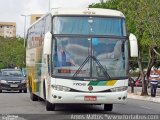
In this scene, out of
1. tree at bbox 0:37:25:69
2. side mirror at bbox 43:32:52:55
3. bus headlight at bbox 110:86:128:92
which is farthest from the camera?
tree at bbox 0:37:25:69

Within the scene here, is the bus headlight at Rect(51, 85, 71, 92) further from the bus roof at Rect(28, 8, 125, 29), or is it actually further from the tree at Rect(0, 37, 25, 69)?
the tree at Rect(0, 37, 25, 69)

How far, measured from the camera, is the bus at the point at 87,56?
56.9 feet

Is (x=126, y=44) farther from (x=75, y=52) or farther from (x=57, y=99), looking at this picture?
(x=57, y=99)

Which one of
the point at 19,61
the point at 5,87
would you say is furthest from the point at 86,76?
the point at 19,61

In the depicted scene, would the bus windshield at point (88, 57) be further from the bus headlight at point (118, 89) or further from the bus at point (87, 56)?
the bus headlight at point (118, 89)

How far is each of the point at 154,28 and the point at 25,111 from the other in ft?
45.4

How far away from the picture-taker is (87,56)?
17562 millimetres

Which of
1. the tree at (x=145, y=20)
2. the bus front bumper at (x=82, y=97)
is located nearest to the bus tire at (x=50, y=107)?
the bus front bumper at (x=82, y=97)

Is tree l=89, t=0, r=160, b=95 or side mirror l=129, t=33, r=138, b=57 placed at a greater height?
tree l=89, t=0, r=160, b=95

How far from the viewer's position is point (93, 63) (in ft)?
57.5

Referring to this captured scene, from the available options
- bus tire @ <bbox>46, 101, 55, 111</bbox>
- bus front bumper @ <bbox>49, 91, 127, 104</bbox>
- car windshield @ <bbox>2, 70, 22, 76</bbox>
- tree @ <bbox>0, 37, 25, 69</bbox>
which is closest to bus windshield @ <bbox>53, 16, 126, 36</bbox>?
bus front bumper @ <bbox>49, 91, 127, 104</bbox>

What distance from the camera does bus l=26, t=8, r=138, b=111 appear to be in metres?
17.3

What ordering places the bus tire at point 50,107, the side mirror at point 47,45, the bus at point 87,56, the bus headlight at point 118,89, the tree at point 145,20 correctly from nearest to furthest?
the side mirror at point 47,45, the bus at point 87,56, the bus headlight at point 118,89, the bus tire at point 50,107, the tree at point 145,20

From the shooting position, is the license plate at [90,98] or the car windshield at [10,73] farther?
the car windshield at [10,73]
